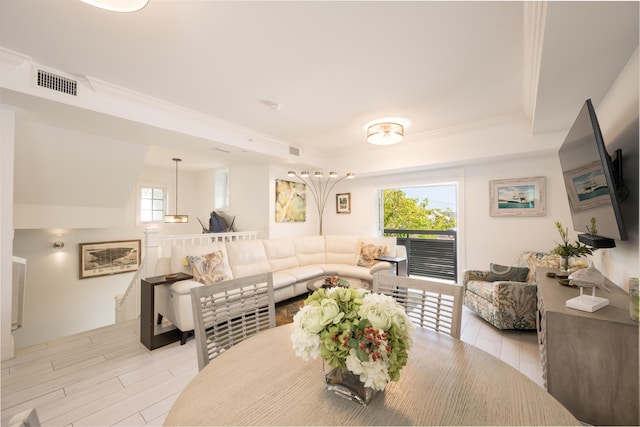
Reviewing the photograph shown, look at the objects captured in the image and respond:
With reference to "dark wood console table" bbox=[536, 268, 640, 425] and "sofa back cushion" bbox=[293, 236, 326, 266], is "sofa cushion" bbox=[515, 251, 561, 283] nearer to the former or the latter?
"dark wood console table" bbox=[536, 268, 640, 425]

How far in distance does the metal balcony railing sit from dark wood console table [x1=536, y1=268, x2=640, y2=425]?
2922 millimetres

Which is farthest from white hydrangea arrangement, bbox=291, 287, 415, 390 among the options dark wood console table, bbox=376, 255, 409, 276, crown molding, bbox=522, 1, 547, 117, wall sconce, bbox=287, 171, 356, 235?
wall sconce, bbox=287, 171, 356, 235

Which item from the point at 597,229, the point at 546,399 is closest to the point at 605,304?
the point at 597,229

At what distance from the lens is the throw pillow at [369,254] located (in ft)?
14.1

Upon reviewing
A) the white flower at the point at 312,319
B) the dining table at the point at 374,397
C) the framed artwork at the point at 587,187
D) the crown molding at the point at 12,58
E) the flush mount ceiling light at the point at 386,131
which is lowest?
the dining table at the point at 374,397

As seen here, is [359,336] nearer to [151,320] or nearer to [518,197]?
[151,320]

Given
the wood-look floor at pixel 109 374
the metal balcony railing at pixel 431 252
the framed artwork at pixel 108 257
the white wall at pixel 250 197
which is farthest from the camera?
the framed artwork at pixel 108 257

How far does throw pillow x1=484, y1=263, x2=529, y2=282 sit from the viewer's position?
3082 millimetres

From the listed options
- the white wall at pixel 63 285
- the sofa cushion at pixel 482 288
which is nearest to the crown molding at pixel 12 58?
the white wall at pixel 63 285

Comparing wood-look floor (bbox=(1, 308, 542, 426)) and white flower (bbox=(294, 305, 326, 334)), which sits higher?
white flower (bbox=(294, 305, 326, 334))

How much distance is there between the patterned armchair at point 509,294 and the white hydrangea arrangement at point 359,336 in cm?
259

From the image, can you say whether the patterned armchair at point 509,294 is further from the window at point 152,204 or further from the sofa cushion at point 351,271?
the window at point 152,204

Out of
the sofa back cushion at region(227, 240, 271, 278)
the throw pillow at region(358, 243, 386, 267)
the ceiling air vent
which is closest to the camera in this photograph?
the ceiling air vent

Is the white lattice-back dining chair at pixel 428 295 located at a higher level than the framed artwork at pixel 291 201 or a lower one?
lower
